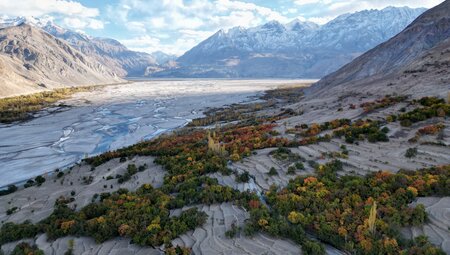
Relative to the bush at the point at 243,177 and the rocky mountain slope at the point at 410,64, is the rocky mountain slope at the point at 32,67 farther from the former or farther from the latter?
the bush at the point at 243,177

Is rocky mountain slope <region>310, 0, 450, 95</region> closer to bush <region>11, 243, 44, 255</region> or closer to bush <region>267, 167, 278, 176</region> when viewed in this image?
bush <region>267, 167, 278, 176</region>

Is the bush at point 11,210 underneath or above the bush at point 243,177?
underneath

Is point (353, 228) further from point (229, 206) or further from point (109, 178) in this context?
point (109, 178)

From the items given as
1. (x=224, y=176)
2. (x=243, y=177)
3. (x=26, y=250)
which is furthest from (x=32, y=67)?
(x=26, y=250)

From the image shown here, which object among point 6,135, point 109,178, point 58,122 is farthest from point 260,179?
point 58,122

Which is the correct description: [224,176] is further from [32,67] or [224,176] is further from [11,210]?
[32,67]

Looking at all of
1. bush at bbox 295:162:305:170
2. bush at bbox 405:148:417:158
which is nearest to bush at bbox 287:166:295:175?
bush at bbox 295:162:305:170

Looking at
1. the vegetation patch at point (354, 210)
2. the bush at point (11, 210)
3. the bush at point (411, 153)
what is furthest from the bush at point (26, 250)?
the bush at point (411, 153)

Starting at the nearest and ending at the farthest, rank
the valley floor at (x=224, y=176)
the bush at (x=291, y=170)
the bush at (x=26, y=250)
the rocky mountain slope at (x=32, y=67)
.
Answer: the valley floor at (x=224, y=176)
the bush at (x=26, y=250)
the bush at (x=291, y=170)
the rocky mountain slope at (x=32, y=67)
